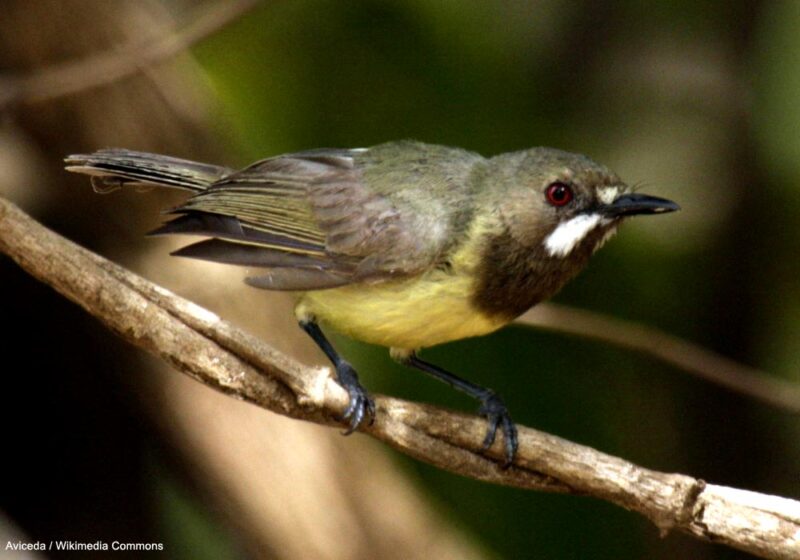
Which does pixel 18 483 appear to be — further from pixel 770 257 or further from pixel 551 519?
pixel 770 257

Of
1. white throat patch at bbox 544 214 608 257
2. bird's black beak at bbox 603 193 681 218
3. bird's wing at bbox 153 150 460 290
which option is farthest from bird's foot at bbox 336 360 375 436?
bird's black beak at bbox 603 193 681 218

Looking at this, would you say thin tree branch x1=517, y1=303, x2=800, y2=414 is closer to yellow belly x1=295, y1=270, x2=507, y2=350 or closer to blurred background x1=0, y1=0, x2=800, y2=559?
blurred background x1=0, y1=0, x2=800, y2=559

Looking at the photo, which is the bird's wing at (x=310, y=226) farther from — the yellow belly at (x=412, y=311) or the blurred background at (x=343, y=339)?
the blurred background at (x=343, y=339)

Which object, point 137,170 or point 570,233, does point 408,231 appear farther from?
point 137,170

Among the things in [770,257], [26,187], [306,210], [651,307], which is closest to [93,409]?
[26,187]

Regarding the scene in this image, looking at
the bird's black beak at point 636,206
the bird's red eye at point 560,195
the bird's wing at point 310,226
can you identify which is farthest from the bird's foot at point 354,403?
the bird's black beak at point 636,206

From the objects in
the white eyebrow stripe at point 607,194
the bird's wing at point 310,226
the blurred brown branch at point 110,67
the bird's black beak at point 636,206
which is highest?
the blurred brown branch at point 110,67
